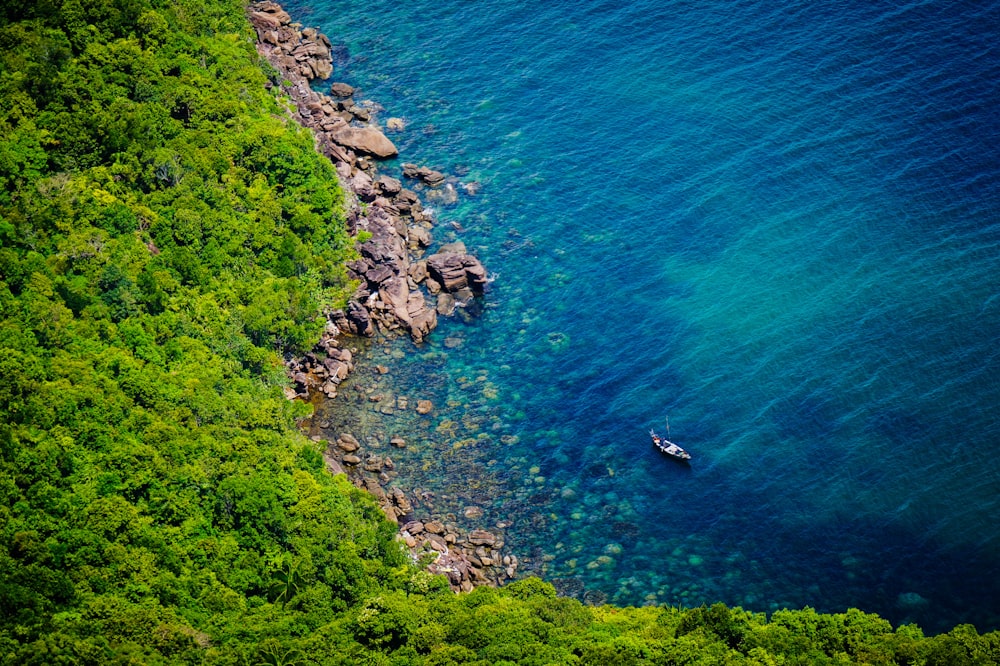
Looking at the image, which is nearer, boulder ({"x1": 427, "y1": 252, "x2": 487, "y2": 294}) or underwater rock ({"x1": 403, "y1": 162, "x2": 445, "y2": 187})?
boulder ({"x1": 427, "y1": 252, "x2": 487, "y2": 294})

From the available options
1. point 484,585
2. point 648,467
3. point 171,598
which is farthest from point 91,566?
point 648,467

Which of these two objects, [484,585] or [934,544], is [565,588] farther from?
[934,544]

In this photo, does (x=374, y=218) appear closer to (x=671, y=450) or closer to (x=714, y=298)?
(x=714, y=298)

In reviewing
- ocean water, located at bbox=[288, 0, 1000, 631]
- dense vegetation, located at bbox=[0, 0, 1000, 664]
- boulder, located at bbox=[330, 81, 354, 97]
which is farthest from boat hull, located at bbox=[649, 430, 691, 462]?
boulder, located at bbox=[330, 81, 354, 97]

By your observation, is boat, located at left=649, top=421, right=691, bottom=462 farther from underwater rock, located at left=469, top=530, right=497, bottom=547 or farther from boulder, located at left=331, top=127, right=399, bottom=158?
boulder, located at left=331, top=127, right=399, bottom=158

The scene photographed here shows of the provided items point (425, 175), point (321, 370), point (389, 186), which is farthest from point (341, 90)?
point (321, 370)

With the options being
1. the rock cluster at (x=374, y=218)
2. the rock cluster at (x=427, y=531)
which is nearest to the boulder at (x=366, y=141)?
the rock cluster at (x=374, y=218)
